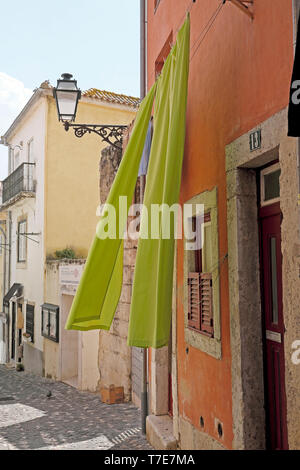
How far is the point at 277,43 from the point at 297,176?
1.08 m

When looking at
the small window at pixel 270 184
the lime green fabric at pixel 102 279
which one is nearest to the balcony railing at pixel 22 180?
the lime green fabric at pixel 102 279

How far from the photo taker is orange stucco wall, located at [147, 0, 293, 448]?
359cm

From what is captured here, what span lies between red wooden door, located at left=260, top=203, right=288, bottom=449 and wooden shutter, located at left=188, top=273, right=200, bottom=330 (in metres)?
1.16

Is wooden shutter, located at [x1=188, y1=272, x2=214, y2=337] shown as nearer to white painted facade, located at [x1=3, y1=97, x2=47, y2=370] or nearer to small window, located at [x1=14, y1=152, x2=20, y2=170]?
white painted facade, located at [x1=3, y1=97, x2=47, y2=370]

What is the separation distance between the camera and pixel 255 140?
3.86 metres

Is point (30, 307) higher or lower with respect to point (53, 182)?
lower

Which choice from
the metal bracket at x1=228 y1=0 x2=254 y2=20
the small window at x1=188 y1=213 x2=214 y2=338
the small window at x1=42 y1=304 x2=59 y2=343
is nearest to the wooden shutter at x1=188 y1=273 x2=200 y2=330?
the small window at x1=188 y1=213 x2=214 y2=338

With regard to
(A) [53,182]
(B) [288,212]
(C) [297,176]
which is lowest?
(B) [288,212]

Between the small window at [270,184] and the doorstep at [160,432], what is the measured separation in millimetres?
3430

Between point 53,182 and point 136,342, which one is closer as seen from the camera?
point 136,342

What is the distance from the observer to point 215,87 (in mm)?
4828

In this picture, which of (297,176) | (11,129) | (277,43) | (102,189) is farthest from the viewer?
(11,129)

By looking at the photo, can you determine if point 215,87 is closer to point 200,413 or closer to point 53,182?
point 200,413
